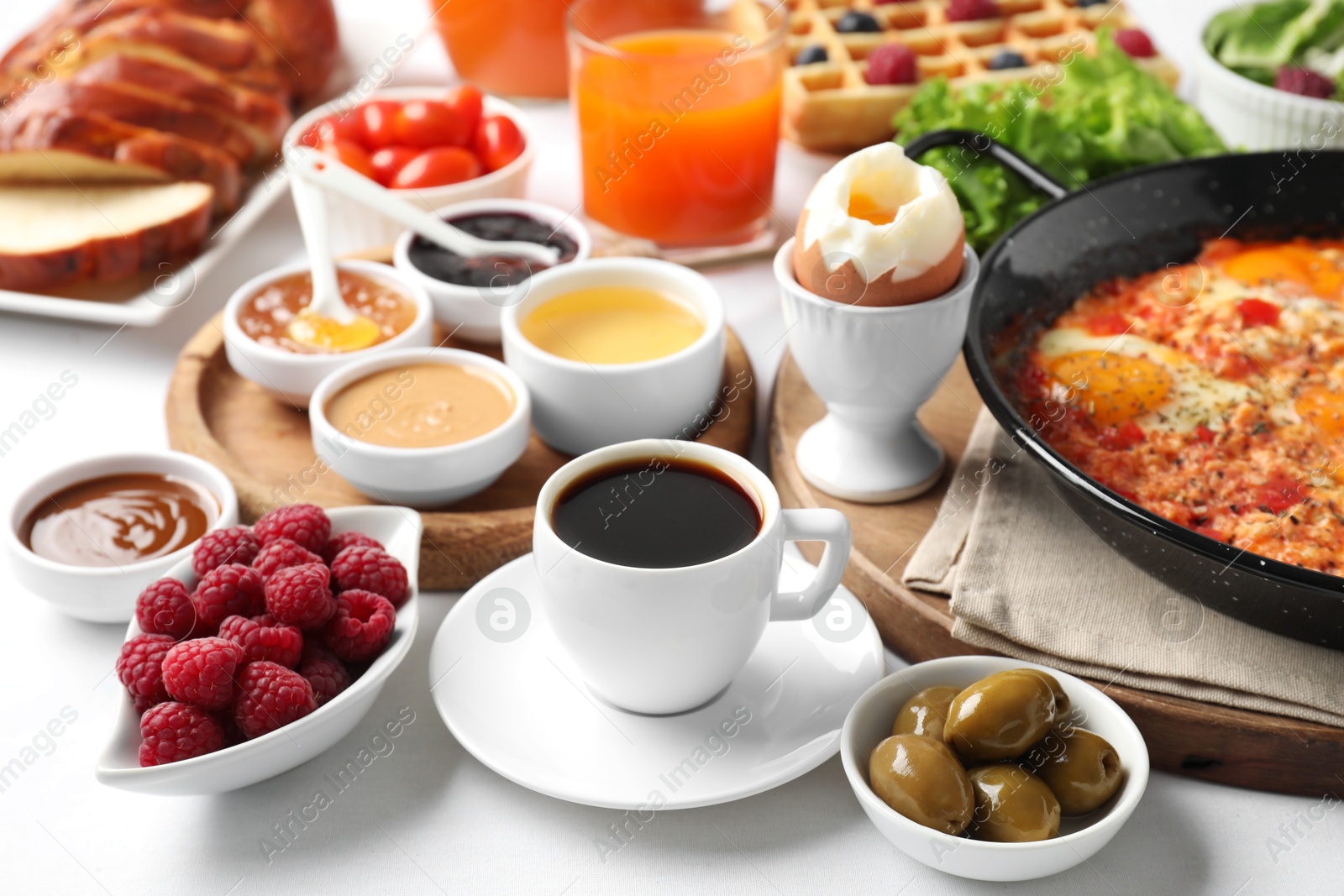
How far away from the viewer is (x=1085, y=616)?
1627mm

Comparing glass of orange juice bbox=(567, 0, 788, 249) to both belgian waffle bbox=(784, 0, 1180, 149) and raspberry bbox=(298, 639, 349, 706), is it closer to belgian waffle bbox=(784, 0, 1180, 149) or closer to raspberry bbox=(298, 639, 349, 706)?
belgian waffle bbox=(784, 0, 1180, 149)

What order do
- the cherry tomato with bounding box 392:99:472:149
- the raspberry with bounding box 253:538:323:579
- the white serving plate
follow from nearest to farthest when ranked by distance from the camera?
the raspberry with bounding box 253:538:323:579
the white serving plate
the cherry tomato with bounding box 392:99:472:149

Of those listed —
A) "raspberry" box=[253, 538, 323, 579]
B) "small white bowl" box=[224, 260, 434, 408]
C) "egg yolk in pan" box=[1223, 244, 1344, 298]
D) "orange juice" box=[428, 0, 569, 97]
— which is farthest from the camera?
"orange juice" box=[428, 0, 569, 97]

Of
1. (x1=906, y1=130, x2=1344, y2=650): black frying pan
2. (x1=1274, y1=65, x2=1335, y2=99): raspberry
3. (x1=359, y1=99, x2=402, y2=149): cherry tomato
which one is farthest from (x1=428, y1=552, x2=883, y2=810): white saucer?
(x1=1274, y1=65, x2=1335, y2=99): raspberry

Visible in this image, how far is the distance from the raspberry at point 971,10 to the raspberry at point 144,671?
2.76m

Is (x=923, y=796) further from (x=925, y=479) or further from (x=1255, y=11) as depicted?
(x=1255, y=11)

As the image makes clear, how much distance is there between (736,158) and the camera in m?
2.67

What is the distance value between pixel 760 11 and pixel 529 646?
1.68m

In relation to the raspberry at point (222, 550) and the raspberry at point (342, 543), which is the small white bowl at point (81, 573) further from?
the raspberry at point (342, 543)

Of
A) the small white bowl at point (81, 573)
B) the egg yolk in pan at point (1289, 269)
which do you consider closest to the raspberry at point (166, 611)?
the small white bowl at point (81, 573)

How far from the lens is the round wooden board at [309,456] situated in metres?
1.85

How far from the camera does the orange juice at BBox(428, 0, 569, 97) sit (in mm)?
3215

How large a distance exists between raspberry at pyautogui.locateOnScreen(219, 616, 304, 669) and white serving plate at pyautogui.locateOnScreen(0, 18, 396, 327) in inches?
44.1

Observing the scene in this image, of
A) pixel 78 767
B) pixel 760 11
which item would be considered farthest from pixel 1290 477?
pixel 78 767
